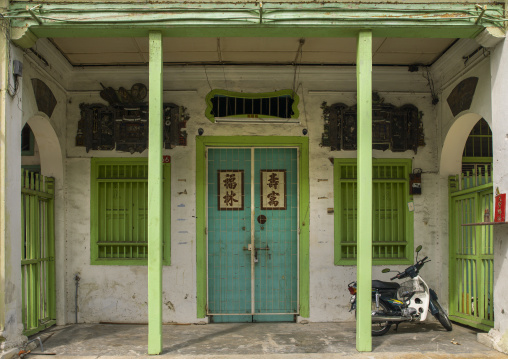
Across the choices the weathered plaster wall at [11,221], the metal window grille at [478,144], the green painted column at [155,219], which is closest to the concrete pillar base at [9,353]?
the weathered plaster wall at [11,221]

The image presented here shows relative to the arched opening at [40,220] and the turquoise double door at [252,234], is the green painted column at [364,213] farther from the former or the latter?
the arched opening at [40,220]

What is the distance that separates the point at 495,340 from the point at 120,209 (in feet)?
16.5

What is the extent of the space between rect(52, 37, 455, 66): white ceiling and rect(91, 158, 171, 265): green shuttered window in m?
1.47

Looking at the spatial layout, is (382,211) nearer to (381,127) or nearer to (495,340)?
(381,127)

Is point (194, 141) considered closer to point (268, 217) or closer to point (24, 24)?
point (268, 217)

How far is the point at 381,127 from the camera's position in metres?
7.33

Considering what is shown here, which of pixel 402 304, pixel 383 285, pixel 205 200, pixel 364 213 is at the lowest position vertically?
pixel 402 304

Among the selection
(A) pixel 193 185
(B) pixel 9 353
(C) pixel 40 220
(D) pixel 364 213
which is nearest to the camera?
(B) pixel 9 353

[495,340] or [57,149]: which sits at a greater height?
[57,149]

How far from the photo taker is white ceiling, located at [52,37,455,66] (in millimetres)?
6289

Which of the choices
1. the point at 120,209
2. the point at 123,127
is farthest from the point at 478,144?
the point at 120,209

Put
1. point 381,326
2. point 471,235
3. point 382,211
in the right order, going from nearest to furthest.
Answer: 1. point 381,326
2. point 471,235
3. point 382,211

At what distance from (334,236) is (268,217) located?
0.97 meters

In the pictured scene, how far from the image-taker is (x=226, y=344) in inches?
227
